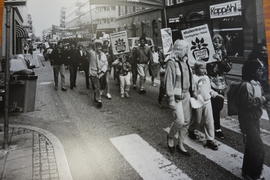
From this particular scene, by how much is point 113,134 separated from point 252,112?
317 cm

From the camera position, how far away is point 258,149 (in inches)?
139

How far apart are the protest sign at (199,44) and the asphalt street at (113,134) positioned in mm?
1623

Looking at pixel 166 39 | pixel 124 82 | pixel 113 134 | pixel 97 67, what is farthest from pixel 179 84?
pixel 124 82

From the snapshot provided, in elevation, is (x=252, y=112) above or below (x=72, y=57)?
below

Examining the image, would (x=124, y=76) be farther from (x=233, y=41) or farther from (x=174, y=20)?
(x=174, y=20)

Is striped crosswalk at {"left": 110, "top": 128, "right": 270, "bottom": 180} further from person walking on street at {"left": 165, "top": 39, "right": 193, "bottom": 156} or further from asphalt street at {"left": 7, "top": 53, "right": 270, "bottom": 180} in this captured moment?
person walking on street at {"left": 165, "top": 39, "right": 193, "bottom": 156}

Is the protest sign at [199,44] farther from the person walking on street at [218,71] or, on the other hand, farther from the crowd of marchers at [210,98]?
the person walking on street at [218,71]

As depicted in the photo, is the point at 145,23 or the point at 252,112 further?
the point at 145,23

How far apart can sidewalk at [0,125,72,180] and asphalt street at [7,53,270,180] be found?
193 millimetres

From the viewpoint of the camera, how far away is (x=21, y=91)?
749 cm

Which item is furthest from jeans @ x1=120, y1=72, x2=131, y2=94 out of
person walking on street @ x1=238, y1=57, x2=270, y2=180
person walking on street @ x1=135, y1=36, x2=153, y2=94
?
person walking on street @ x1=238, y1=57, x2=270, y2=180

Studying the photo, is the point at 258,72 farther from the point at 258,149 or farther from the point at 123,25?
the point at 123,25

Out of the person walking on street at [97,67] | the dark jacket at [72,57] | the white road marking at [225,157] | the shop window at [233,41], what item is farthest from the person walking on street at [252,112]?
the dark jacket at [72,57]

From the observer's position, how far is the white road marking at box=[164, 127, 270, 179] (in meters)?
4.00
